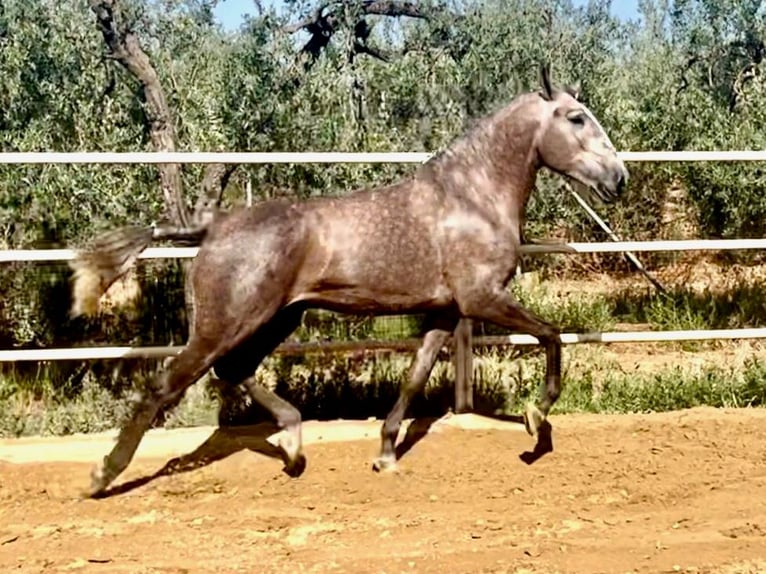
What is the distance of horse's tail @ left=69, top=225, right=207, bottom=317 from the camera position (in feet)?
16.8

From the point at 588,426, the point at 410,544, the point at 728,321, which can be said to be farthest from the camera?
the point at 728,321

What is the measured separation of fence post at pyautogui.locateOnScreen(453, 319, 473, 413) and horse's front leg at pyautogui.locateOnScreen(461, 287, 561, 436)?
0.71 metres

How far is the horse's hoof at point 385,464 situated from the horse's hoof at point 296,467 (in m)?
0.38

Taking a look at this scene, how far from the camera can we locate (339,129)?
10719 mm

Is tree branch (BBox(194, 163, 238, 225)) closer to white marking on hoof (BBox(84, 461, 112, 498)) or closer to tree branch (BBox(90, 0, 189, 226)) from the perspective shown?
white marking on hoof (BBox(84, 461, 112, 498))

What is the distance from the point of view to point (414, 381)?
18.4ft

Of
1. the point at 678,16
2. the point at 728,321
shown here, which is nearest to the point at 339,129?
the point at 728,321

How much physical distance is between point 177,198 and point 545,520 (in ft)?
8.97

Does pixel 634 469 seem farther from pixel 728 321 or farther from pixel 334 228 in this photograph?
pixel 728 321

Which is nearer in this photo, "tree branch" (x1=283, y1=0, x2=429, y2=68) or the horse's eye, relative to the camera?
the horse's eye

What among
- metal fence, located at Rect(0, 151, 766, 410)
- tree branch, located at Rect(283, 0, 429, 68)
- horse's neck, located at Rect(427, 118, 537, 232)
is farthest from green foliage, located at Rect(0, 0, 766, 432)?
horse's neck, located at Rect(427, 118, 537, 232)

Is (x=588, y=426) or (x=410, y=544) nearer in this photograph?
(x=410, y=544)

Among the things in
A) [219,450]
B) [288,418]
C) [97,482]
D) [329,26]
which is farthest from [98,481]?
[329,26]

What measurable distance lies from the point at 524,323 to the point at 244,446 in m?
1.65
